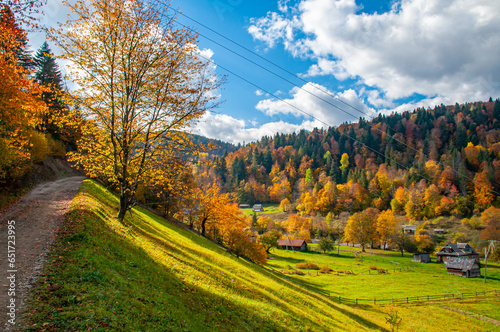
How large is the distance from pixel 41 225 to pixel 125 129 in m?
6.10

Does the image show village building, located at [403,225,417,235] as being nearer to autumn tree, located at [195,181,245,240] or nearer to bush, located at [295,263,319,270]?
bush, located at [295,263,319,270]

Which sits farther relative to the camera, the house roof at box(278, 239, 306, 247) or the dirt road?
the house roof at box(278, 239, 306, 247)

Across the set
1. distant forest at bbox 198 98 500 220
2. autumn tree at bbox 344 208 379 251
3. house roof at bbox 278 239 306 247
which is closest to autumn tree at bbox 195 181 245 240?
house roof at bbox 278 239 306 247

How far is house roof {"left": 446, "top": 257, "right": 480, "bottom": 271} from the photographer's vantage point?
51.8m

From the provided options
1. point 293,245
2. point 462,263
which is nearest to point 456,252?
point 462,263

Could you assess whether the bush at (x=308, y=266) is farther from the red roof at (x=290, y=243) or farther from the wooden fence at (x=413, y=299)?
the red roof at (x=290, y=243)

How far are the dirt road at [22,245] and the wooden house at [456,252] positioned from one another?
77763 millimetres

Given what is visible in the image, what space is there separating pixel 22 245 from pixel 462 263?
72.8m

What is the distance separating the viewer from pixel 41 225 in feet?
38.9

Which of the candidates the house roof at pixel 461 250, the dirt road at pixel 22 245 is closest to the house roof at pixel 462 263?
the house roof at pixel 461 250

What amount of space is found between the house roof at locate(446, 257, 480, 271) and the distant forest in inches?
1447

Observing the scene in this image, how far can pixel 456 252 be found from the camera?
2399 inches

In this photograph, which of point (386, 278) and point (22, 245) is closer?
point (22, 245)

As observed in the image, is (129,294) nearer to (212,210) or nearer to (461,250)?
(212,210)
